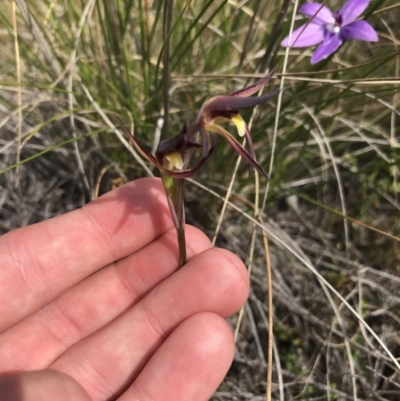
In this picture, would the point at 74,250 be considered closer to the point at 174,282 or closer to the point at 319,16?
the point at 174,282

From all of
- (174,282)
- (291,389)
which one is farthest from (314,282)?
(174,282)

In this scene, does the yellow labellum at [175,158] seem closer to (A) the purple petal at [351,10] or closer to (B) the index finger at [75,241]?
(B) the index finger at [75,241]

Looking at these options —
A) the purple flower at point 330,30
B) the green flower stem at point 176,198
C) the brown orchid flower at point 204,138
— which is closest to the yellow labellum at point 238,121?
the brown orchid flower at point 204,138

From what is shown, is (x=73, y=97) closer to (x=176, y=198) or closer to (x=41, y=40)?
(x=41, y=40)

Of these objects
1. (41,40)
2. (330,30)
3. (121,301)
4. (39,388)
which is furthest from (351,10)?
(39,388)

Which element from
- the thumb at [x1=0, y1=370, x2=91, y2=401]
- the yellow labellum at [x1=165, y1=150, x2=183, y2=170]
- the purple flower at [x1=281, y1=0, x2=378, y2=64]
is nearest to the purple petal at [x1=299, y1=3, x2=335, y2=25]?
the purple flower at [x1=281, y1=0, x2=378, y2=64]
